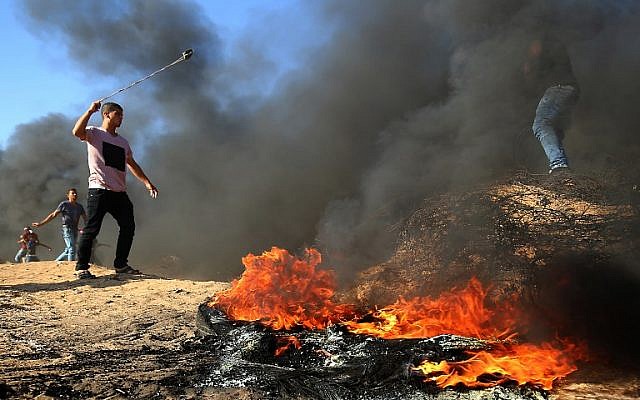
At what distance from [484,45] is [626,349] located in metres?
5.95

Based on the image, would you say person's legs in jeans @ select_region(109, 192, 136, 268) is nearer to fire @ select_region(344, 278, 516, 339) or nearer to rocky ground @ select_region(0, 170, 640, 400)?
rocky ground @ select_region(0, 170, 640, 400)

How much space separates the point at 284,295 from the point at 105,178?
286cm

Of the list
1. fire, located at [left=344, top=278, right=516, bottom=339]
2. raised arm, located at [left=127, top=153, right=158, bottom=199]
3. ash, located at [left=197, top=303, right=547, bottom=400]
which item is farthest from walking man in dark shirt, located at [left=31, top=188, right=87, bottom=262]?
fire, located at [left=344, top=278, right=516, bottom=339]

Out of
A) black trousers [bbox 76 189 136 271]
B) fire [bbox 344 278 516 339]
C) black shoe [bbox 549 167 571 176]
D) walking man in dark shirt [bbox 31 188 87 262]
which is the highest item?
walking man in dark shirt [bbox 31 188 87 262]

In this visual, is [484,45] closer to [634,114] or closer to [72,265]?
[634,114]

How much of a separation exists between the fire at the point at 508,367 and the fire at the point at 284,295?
1.13m

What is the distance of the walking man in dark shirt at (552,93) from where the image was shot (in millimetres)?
5211

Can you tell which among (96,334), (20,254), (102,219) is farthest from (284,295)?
(20,254)

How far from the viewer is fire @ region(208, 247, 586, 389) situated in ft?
7.57

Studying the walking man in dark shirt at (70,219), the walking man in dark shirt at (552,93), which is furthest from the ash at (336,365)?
the walking man in dark shirt at (70,219)

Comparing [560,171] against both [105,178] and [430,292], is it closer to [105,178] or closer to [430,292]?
[430,292]

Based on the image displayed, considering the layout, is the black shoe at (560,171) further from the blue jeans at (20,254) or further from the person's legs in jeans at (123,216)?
the blue jeans at (20,254)

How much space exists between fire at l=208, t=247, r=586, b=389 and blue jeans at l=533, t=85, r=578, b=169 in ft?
8.84

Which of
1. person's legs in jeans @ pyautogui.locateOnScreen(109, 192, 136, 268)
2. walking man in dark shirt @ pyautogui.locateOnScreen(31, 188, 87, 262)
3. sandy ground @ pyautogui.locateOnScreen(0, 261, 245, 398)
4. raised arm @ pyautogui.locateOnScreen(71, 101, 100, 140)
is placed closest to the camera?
sandy ground @ pyautogui.locateOnScreen(0, 261, 245, 398)
